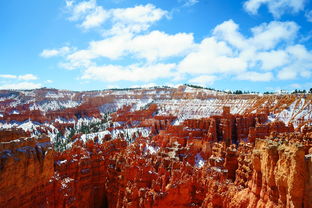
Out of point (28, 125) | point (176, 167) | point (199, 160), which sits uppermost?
point (176, 167)

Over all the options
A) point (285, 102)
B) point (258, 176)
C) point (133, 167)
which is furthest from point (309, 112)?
point (258, 176)

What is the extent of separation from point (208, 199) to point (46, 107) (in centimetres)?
13357

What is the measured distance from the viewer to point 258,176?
14398 millimetres

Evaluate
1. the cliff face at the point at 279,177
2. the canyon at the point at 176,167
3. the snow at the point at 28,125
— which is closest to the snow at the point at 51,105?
the snow at the point at 28,125

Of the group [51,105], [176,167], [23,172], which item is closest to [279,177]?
[23,172]

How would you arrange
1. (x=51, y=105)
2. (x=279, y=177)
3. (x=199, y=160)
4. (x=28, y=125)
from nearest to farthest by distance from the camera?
(x=279, y=177) < (x=199, y=160) < (x=28, y=125) < (x=51, y=105)

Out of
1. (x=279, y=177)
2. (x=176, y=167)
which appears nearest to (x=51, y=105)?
(x=176, y=167)

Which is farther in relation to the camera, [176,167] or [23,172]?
[176,167]

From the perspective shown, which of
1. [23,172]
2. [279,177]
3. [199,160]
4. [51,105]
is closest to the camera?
[23,172]

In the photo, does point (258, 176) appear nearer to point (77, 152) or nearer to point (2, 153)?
point (2, 153)

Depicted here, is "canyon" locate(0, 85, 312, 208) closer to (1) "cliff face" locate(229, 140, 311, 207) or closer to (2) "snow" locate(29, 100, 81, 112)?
(1) "cliff face" locate(229, 140, 311, 207)

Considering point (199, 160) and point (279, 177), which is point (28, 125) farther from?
point (279, 177)

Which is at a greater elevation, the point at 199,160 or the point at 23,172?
the point at 23,172

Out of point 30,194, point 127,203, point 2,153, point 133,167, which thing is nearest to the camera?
point 2,153
